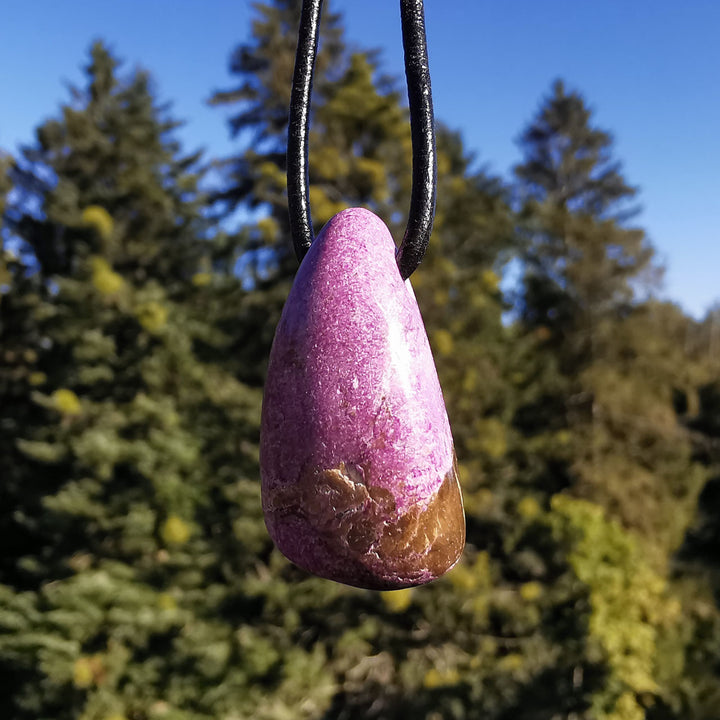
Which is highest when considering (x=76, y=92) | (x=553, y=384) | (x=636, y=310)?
(x=76, y=92)

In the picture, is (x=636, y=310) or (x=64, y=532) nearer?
(x=64, y=532)

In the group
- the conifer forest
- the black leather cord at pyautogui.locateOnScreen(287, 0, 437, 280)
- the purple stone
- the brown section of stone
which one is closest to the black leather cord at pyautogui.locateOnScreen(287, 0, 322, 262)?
the black leather cord at pyautogui.locateOnScreen(287, 0, 437, 280)

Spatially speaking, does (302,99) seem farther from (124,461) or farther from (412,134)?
(124,461)

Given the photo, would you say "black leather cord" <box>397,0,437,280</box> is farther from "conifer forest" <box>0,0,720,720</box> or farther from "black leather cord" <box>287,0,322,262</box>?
"conifer forest" <box>0,0,720,720</box>

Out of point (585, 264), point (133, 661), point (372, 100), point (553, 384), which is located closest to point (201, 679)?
point (133, 661)

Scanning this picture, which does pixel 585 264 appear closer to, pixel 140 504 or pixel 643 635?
pixel 643 635

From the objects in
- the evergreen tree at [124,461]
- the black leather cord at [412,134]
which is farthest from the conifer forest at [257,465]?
the black leather cord at [412,134]

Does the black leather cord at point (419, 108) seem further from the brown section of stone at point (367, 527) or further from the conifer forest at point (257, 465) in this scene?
the conifer forest at point (257, 465)
